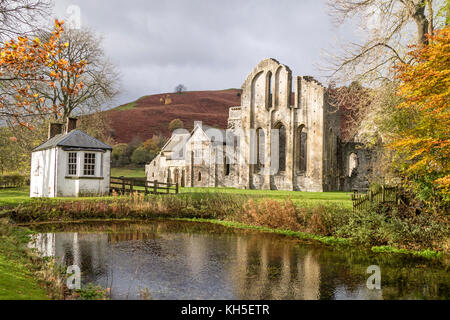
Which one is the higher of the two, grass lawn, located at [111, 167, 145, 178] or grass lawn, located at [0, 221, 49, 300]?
grass lawn, located at [111, 167, 145, 178]

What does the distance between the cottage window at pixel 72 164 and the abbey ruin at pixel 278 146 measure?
17320 mm

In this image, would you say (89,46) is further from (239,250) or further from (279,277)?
(279,277)

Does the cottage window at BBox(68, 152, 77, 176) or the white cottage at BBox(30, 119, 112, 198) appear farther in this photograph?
the cottage window at BBox(68, 152, 77, 176)

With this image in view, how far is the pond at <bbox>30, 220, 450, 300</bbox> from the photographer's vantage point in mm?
7969

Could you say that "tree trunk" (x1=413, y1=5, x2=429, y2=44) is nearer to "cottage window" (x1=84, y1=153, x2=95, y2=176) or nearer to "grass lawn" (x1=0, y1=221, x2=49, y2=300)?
"grass lawn" (x1=0, y1=221, x2=49, y2=300)

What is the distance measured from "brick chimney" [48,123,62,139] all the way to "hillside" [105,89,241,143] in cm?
2285

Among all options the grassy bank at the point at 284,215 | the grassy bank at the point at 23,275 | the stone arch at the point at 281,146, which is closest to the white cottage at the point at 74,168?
the grassy bank at the point at 284,215

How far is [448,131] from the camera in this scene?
10859 millimetres

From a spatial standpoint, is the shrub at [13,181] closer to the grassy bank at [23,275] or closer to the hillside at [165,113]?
the hillside at [165,113]

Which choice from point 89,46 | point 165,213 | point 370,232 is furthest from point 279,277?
point 89,46

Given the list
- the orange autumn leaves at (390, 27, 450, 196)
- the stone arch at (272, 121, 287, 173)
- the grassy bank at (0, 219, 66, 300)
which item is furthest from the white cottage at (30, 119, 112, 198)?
the stone arch at (272, 121, 287, 173)

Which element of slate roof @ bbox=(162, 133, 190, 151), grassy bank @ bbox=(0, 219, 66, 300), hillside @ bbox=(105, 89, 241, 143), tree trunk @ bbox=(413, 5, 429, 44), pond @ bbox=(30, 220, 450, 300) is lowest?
pond @ bbox=(30, 220, 450, 300)

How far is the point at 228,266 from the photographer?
400 inches
